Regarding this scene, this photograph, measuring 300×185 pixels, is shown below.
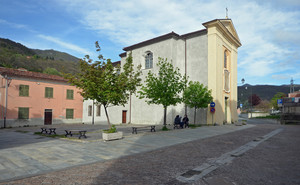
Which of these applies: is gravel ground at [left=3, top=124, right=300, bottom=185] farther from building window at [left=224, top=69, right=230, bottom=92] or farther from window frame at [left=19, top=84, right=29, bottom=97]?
window frame at [left=19, top=84, right=29, bottom=97]

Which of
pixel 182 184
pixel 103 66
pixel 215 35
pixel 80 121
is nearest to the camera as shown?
pixel 182 184

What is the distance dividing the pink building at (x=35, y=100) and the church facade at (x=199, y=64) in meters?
6.30

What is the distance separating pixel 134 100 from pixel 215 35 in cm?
1400

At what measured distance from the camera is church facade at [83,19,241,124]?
2255cm

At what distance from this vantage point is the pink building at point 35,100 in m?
23.9

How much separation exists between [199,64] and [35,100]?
74.5 feet

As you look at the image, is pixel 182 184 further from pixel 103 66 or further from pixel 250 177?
pixel 103 66

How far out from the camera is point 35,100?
86.9ft

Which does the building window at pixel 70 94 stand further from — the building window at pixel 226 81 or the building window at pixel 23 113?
the building window at pixel 226 81

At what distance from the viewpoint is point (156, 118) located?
2533 centimetres

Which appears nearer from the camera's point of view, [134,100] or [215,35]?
[215,35]

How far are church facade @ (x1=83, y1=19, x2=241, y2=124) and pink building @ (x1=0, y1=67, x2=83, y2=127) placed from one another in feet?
20.7

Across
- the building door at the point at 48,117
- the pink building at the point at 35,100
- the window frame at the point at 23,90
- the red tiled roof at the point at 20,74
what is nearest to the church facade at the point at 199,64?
the pink building at the point at 35,100

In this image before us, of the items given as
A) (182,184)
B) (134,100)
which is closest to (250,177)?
(182,184)
